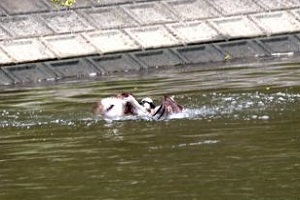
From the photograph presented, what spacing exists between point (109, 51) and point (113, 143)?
11.0m

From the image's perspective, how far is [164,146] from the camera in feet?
34.7

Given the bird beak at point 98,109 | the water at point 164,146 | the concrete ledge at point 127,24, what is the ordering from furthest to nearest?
the concrete ledge at point 127,24 → the bird beak at point 98,109 → the water at point 164,146

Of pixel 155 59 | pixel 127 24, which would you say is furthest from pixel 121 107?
pixel 127 24

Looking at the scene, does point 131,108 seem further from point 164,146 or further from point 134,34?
point 134,34

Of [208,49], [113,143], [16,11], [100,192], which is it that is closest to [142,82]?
[208,49]

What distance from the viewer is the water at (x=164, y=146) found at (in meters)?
8.44

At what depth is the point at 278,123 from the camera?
11.5m

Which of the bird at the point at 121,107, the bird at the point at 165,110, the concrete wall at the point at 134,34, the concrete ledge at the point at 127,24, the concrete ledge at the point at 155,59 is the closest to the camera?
the bird at the point at 165,110

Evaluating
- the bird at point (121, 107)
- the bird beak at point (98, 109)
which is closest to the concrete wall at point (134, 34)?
the bird beak at point (98, 109)

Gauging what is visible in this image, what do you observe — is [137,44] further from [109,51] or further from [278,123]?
[278,123]

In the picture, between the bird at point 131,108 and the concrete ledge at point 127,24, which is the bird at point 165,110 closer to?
the bird at point 131,108

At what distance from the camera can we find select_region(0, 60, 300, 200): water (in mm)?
8438

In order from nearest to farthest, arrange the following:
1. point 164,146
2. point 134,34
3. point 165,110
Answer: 1. point 164,146
2. point 165,110
3. point 134,34

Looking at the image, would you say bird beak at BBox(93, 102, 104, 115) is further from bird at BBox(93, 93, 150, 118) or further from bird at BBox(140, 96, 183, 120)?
bird at BBox(140, 96, 183, 120)
